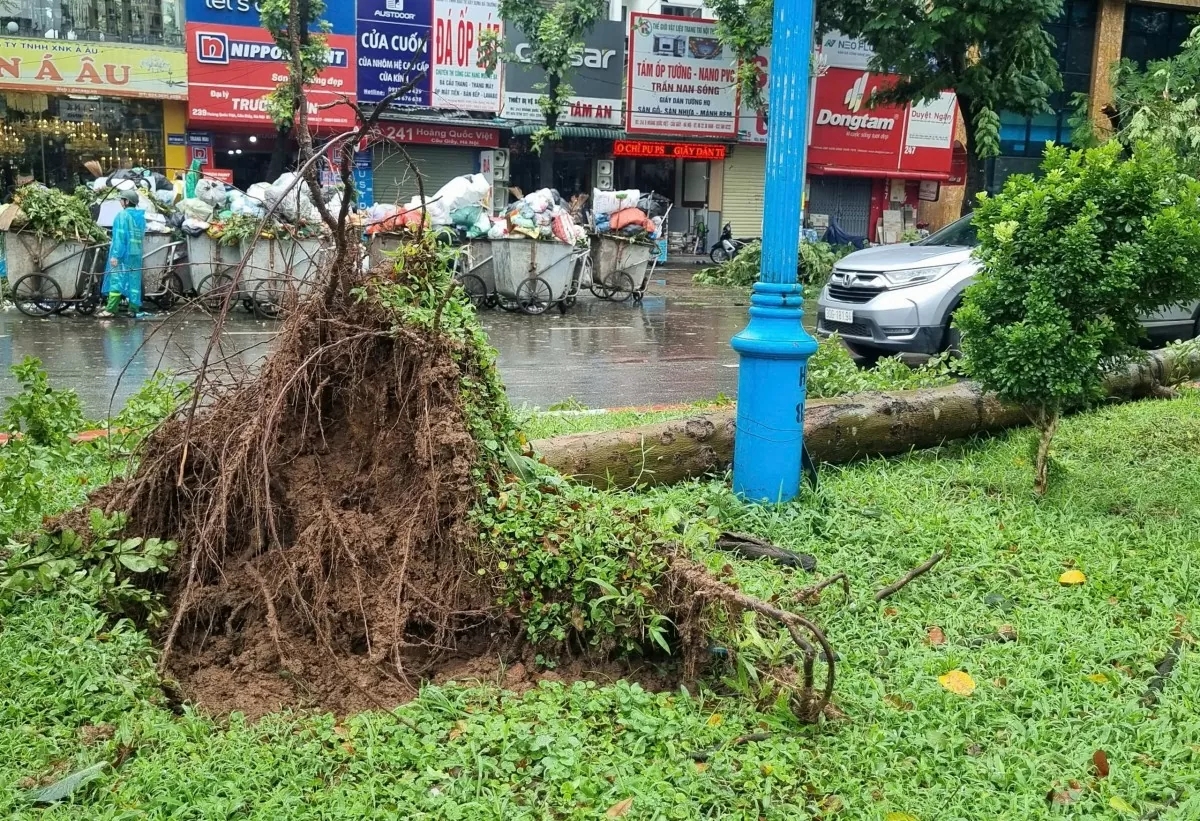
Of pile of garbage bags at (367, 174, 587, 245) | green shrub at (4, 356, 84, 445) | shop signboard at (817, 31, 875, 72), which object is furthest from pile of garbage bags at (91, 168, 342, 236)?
shop signboard at (817, 31, 875, 72)

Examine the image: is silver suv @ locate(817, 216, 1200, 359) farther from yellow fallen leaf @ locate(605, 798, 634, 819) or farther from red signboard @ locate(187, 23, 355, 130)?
red signboard @ locate(187, 23, 355, 130)

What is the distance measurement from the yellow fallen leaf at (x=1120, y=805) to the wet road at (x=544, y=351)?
596 centimetres

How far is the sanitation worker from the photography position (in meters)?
13.9

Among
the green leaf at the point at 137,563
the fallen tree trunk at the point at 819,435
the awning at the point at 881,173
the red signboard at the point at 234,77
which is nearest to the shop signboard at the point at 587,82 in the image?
the red signboard at the point at 234,77

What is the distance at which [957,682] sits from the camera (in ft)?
11.9

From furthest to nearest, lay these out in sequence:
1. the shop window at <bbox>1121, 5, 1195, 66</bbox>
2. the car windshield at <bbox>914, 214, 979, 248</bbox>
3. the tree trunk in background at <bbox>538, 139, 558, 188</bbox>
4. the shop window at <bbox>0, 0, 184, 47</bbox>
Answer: the shop window at <bbox>1121, 5, 1195, 66</bbox> → the tree trunk in background at <bbox>538, 139, 558, 188</bbox> → the shop window at <bbox>0, 0, 184, 47</bbox> → the car windshield at <bbox>914, 214, 979, 248</bbox>

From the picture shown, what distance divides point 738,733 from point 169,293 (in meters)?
13.7

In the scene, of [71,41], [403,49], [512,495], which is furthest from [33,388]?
[403,49]

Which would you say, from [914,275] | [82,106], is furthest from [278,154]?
[914,275]

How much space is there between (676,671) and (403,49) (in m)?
24.5

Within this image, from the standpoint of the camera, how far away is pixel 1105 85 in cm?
2941

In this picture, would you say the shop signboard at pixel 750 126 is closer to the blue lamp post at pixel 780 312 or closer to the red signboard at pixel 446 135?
the red signboard at pixel 446 135

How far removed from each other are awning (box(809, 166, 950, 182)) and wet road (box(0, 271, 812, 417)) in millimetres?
13925

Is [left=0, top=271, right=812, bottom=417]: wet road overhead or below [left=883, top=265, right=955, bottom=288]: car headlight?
below
